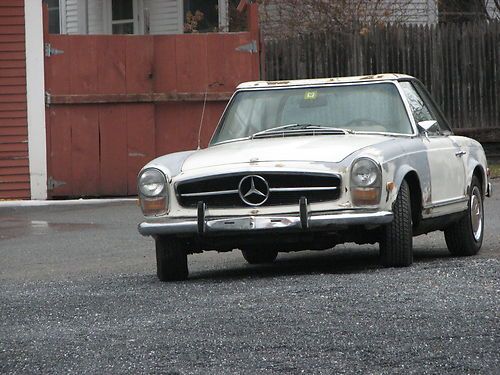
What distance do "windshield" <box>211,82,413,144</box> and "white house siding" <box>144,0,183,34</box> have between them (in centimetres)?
1888

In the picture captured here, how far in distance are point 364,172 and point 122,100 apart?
34.3ft

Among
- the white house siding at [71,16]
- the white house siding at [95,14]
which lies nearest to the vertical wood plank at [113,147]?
the white house siding at [95,14]

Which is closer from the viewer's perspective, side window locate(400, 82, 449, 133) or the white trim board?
side window locate(400, 82, 449, 133)

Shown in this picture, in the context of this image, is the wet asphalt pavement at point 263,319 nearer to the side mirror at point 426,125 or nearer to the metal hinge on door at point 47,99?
the side mirror at point 426,125

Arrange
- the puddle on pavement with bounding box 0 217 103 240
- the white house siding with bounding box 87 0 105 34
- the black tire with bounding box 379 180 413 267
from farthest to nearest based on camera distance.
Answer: the white house siding with bounding box 87 0 105 34
the puddle on pavement with bounding box 0 217 103 240
the black tire with bounding box 379 180 413 267

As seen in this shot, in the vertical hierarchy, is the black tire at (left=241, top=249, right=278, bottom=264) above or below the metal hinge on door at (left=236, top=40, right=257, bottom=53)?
Result: below

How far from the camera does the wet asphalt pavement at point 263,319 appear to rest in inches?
233

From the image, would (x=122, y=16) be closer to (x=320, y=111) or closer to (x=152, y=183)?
(x=320, y=111)

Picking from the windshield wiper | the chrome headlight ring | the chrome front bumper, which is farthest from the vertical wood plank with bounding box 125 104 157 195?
the chrome headlight ring

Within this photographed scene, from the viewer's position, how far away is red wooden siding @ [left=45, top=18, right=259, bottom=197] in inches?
747

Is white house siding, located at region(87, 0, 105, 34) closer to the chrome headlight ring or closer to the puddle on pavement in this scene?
the puddle on pavement

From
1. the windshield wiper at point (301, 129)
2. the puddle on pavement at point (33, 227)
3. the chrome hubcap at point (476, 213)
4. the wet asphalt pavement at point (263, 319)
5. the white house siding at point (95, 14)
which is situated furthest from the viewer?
the white house siding at point (95, 14)

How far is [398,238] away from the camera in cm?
904

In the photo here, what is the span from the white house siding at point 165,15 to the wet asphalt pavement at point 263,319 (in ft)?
62.4
